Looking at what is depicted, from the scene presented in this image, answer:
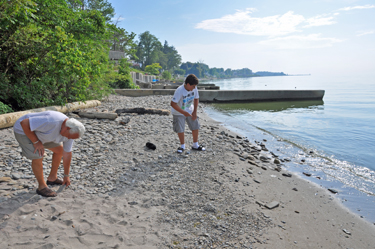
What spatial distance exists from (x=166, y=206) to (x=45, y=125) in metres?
2.20

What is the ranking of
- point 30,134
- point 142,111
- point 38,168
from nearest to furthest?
point 30,134 < point 38,168 < point 142,111

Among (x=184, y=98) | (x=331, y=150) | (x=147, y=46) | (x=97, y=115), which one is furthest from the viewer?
(x=147, y=46)

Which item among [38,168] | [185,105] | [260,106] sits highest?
[185,105]

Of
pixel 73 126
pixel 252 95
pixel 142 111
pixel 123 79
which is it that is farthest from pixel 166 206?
pixel 252 95

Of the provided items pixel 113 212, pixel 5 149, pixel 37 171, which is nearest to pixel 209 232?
pixel 113 212

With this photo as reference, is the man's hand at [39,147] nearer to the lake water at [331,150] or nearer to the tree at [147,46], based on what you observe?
the lake water at [331,150]

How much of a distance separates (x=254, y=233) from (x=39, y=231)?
9.44 ft

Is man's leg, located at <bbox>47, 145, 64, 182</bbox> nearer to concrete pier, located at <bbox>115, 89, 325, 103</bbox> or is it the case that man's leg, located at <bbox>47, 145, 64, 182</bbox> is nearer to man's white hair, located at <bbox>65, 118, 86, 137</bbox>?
man's white hair, located at <bbox>65, 118, 86, 137</bbox>

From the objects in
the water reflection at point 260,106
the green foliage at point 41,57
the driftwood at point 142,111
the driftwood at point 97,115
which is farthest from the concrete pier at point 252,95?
the driftwood at point 97,115

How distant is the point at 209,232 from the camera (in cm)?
328

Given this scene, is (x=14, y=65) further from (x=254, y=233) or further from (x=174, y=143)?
(x=254, y=233)

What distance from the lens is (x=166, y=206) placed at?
3855 millimetres

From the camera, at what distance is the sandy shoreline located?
3084 mm

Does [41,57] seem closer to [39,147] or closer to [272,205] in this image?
[39,147]
